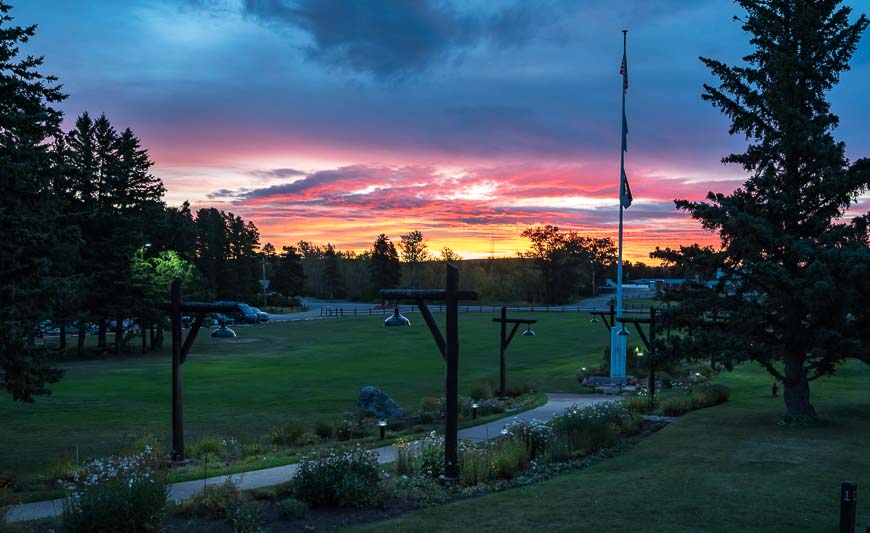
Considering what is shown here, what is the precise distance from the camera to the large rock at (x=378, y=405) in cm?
2302

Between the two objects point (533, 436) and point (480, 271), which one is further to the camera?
point (480, 271)

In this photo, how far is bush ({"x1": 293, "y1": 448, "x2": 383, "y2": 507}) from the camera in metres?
9.93

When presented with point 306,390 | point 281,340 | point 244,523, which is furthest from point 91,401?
point 281,340

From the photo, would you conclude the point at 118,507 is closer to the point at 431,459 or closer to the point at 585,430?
the point at 431,459

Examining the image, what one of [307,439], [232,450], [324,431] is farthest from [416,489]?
[324,431]

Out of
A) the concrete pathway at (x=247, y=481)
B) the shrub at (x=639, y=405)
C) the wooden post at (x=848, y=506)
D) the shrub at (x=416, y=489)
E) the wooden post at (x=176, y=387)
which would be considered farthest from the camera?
the shrub at (x=639, y=405)

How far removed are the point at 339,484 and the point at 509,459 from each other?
3903mm

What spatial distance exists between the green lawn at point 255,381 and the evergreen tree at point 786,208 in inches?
538

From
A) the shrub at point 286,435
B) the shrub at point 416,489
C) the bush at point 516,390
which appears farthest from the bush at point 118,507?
the bush at point 516,390

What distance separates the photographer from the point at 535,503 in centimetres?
998

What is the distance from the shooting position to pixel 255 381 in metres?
34.1

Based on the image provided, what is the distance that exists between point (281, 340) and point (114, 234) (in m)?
16.7

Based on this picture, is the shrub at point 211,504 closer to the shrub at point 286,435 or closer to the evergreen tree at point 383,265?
the shrub at point 286,435

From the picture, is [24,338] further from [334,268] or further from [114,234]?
[334,268]
